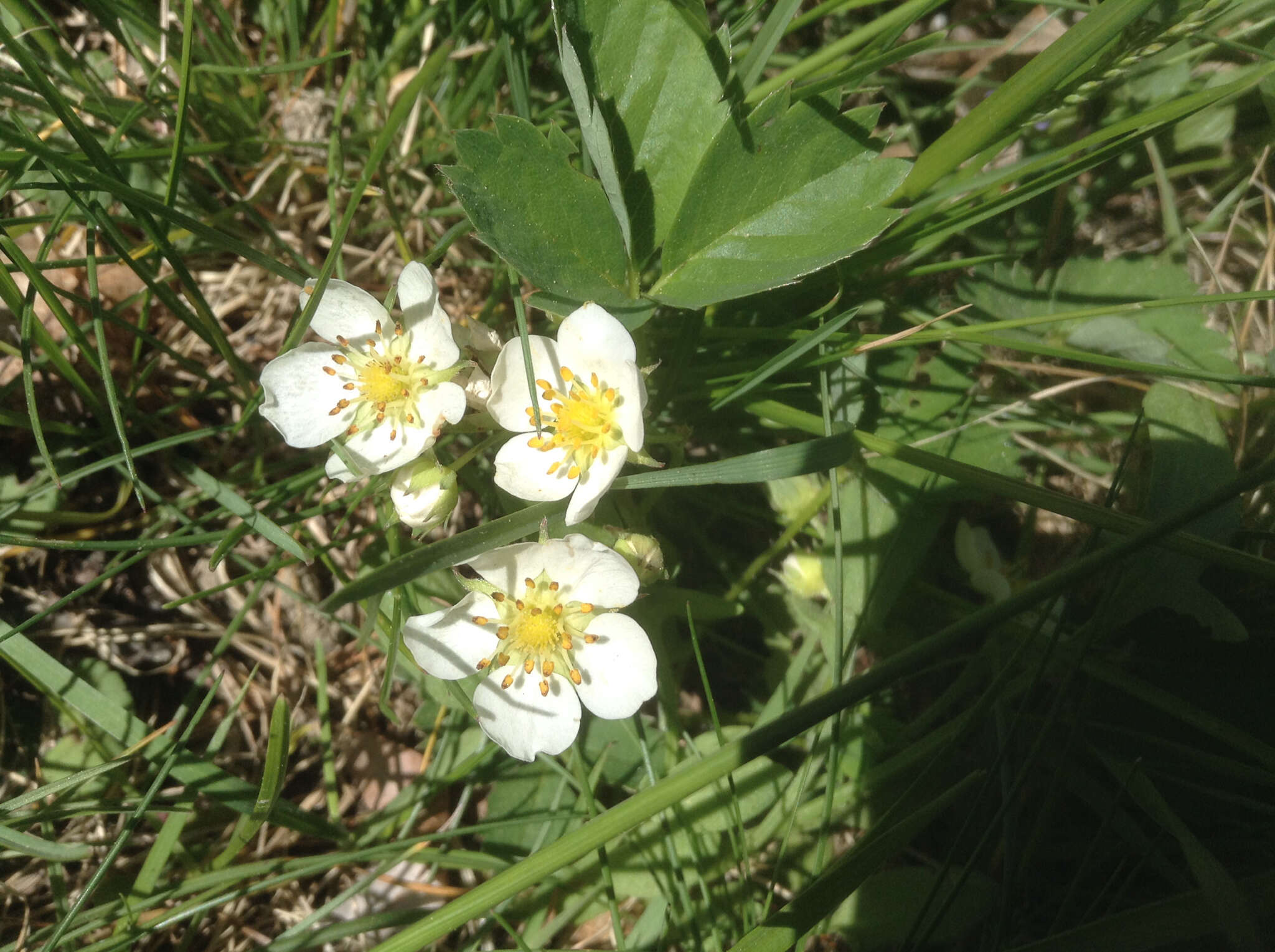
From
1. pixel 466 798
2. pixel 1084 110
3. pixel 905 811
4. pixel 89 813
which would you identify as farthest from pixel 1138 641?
pixel 89 813

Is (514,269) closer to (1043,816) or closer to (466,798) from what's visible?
(466,798)

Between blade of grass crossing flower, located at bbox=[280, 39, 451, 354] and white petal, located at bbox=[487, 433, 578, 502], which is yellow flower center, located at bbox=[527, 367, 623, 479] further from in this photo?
blade of grass crossing flower, located at bbox=[280, 39, 451, 354]

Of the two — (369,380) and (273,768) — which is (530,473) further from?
(273,768)

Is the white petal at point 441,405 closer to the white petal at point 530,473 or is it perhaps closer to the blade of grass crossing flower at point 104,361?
the white petal at point 530,473

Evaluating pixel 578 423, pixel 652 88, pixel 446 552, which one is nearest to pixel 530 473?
pixel 578 423

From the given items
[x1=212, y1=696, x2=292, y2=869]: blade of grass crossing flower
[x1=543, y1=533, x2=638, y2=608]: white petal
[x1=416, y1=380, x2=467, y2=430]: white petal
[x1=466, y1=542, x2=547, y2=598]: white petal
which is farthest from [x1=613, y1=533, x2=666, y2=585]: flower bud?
[x1=212, y1=696, x2=292, y2=869]: blade of grass crossing flower

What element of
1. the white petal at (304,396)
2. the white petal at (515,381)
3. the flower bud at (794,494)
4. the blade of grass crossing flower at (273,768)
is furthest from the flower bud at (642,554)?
the blade of grass crossing flower at (273,768)
